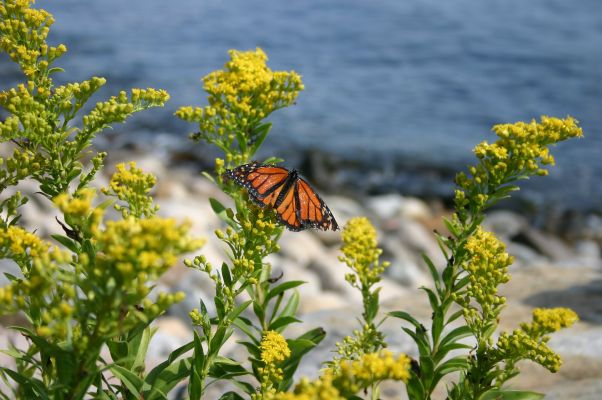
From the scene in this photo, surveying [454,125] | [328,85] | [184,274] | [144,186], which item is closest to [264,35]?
[328,85]

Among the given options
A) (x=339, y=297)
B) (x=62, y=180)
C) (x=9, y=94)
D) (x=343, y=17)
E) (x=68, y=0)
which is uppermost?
(x=68, y=0)

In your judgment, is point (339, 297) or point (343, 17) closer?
point (339, 297)

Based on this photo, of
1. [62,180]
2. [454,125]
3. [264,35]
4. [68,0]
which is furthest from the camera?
[68,0]

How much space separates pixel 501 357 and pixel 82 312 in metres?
1.78

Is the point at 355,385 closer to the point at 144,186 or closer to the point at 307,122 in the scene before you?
the point at 144,186

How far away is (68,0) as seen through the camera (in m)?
29.1

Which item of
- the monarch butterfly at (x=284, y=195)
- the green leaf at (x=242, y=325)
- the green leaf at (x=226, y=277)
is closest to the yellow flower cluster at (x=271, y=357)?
the green leaf at (x=226, y=277)

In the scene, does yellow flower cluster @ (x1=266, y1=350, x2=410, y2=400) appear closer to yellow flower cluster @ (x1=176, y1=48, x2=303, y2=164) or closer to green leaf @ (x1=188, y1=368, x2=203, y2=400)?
green leaf @ (x1=188, y1=368, x2=203, y2=400)

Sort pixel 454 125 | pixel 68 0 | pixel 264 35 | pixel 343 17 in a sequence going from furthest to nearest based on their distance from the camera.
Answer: pixel 68 0 → pixel 343 17 → pixel 264 35 → pixel 454 125

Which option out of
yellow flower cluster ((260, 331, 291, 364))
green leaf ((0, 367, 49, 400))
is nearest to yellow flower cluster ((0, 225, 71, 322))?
green leaf ((0, 367, 49, 400))

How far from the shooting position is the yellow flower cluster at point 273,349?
2793 millimetres

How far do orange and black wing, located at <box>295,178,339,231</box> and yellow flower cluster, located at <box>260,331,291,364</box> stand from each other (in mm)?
976

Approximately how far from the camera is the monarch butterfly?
332 cm

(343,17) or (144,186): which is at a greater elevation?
(343,17)
